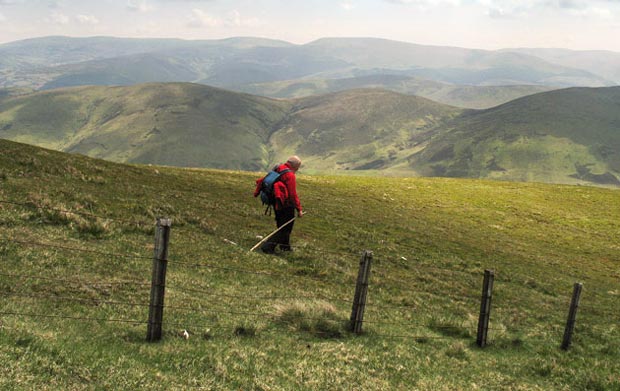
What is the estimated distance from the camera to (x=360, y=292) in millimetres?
12906

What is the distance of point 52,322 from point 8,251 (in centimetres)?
593

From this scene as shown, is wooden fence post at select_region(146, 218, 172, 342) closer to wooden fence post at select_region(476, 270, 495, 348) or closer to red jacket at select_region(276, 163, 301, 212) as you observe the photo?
red jacket at select_region(276, 163, 301, 212)

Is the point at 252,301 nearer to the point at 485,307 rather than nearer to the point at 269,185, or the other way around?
the point at 269,185

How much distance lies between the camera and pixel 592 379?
1224cm

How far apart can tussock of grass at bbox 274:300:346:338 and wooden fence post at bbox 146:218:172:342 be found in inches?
162

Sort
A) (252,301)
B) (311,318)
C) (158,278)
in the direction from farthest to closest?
(252,301) → (311,318) → (158,278)

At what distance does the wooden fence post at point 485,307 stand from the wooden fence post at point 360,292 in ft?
13.7

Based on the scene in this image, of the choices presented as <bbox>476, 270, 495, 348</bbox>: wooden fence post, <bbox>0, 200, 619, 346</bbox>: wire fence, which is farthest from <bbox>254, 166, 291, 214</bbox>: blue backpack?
<bbox>476, 270, 495, 348</bbox>: wooden fence post

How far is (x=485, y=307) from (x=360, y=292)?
4.54 meters

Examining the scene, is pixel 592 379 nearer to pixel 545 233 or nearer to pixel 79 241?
pixel 79 241

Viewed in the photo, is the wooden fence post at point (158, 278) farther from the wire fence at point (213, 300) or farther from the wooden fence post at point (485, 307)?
the wooden fence post at point (485, 307)

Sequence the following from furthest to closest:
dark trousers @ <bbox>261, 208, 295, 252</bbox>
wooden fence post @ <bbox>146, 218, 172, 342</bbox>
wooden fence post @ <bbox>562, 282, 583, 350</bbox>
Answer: dark trousers @ <bbox>261, 208, 295, 252</bbox>
wooden fence post @ <bbox>562, 282, 583, 350</bbox>
wooden fence post @ <bbox>146, 218, 172, 342</bbox>

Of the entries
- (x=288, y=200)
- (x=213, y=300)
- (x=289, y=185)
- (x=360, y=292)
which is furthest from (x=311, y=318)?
(x=289, y=185)

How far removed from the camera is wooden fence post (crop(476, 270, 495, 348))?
550 inches
